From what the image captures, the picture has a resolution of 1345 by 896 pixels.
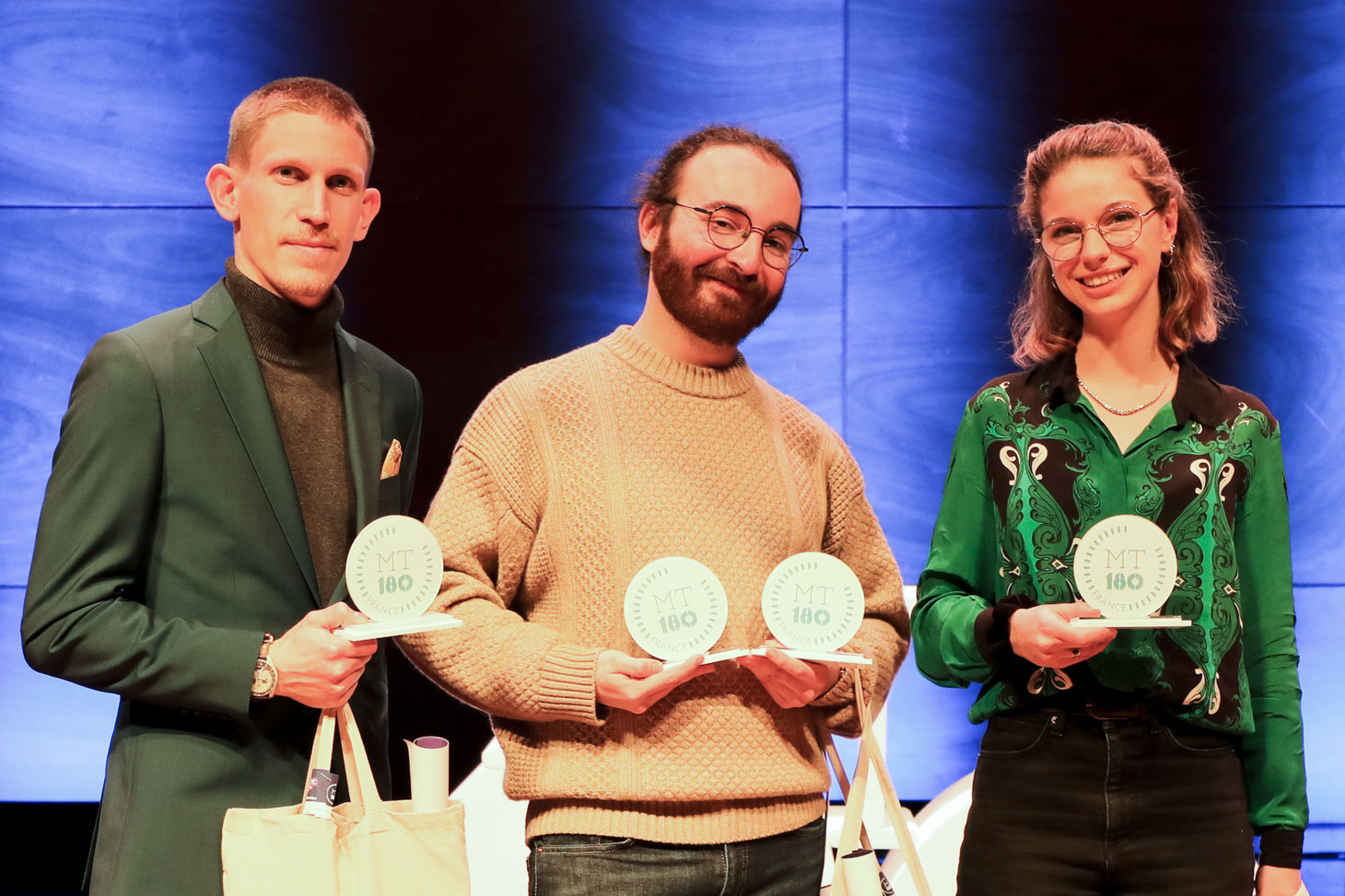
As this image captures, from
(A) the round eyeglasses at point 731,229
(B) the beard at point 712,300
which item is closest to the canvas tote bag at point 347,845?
(B) the beard at point 712,300

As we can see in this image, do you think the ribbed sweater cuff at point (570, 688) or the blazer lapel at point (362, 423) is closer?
the ribbed sweater cuff at point (570, 688)

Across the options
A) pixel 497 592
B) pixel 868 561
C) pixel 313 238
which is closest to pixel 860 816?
pixel 868 561

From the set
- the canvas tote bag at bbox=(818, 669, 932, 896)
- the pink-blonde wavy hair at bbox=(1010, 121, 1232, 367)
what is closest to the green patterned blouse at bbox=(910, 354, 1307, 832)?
the pink-blonde wavy hair at bbox=(1010, 121, 1232, 367)

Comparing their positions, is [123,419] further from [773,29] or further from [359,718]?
[773,29]

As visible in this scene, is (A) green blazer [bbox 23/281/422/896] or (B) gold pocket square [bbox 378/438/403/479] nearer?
(A) green blazer [bbox 23/281/422/896]

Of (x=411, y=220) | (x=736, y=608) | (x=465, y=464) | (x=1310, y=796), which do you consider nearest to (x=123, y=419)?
(x=465, y=464)

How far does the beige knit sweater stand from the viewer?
5.98 feet

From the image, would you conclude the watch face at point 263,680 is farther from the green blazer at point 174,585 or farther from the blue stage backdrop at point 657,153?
the blue stage backdrop at point 657,153

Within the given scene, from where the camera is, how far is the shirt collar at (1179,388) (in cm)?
201

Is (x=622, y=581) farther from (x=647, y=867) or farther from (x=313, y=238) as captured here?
(x=313, y=238)

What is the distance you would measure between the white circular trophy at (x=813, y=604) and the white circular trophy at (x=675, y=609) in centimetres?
8

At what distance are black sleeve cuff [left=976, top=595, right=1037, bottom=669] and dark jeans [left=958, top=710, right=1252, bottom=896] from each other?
0.35 ft

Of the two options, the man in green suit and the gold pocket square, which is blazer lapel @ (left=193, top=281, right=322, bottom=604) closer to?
the man in green suit

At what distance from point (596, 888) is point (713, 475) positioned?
61 cm
